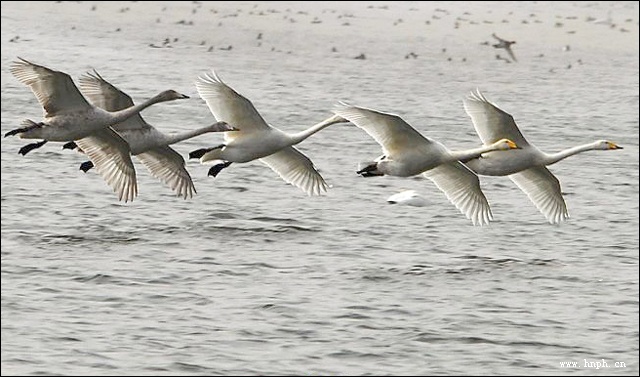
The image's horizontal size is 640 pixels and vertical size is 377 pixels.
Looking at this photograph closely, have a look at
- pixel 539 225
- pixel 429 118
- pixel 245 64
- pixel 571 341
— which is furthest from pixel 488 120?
pixel 245 64

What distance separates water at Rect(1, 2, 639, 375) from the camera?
54.3 ft

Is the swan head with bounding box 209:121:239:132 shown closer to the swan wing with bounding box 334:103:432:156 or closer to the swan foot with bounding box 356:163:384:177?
the swan wing with bounding box 334:103:432:156

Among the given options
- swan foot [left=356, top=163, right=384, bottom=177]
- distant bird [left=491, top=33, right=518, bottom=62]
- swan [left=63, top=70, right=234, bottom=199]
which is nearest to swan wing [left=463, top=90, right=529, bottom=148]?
swan foot [left=356, top=163, right=384, bottom=177]

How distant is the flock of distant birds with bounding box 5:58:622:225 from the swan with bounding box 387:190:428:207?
14.6 ft

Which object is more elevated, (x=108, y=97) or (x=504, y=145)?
(x=108, y=97)

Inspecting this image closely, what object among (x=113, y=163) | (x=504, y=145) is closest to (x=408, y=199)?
(x=504, y=145)

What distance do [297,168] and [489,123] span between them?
2716 mm

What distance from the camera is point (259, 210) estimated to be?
24.3 metres

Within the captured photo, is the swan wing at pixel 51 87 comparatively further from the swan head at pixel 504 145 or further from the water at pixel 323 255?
the swan head at pixel 504 145

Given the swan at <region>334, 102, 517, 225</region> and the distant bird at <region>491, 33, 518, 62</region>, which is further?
the distant bird at <region>491, 33, 518, 62</region>

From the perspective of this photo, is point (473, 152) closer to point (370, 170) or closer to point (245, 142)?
point (370, 170)

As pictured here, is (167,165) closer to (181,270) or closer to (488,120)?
(181,270)

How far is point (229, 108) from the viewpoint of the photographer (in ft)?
62.2

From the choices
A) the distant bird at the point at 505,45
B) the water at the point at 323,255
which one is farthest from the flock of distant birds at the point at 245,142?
the distant bird at the point at 505,45
